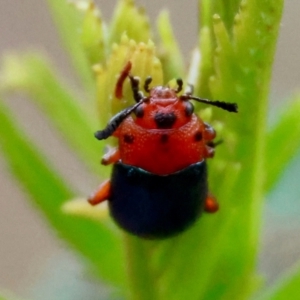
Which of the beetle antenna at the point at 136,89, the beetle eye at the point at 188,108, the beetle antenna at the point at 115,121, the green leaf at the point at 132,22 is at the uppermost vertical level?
the green leaf at the point at 132,22

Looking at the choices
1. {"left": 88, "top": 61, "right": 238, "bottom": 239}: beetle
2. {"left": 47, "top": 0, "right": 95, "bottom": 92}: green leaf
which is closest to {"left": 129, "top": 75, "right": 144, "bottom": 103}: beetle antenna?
{"left": 88, "top": 61, "right": 238, "bottom": 239}: beetle

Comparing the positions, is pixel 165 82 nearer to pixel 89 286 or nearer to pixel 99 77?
pixel 99 77

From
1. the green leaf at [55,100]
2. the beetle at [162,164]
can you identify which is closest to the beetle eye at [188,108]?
the beetle at [162,164]

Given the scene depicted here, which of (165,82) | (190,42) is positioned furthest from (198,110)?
(190,42)

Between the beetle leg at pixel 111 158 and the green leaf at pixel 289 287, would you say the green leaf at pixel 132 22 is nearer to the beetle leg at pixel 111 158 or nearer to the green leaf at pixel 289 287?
the beetle leg at pixel 111 158

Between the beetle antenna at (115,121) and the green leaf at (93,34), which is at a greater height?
the green leaf at (93,34)
